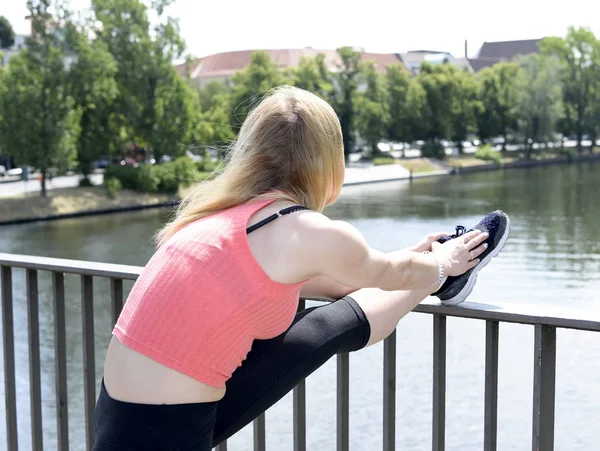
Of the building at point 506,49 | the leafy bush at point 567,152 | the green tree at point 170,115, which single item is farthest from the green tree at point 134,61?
the building at point 506,49

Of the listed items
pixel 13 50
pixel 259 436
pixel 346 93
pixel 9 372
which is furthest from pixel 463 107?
pixel 259 436

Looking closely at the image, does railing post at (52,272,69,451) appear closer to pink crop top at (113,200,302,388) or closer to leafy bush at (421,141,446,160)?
pink crop top at (113,200,302,388)

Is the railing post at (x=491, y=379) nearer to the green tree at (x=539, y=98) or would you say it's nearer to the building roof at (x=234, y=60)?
the green tree at (x=539, y=98)

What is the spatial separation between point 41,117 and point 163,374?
136 feet

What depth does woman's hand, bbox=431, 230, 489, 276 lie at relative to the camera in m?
2.18

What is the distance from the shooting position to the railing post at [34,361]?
2.82 meters

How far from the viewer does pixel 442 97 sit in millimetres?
74625

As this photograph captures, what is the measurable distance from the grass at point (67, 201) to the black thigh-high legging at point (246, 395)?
3836 centimetres

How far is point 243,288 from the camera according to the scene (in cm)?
186

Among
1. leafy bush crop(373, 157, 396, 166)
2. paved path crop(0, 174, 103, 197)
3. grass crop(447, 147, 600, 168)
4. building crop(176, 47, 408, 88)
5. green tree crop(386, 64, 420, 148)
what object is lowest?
grass crop(447, 147, 600, 168)

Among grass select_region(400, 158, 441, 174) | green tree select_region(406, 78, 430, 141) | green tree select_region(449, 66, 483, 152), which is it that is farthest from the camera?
green tree select_region(449, 66, 483, 152)

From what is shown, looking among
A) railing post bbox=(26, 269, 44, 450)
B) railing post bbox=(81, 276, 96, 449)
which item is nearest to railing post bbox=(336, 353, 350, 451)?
railing post bbox=(81, 276, 96, 449)

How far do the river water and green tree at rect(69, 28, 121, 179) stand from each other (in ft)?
15.8

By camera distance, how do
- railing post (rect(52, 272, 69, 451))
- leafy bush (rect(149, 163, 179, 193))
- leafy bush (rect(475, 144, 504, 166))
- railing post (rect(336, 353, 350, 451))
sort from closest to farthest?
railing post (rect(336, 353, 350, 451)) → railing post (rect(52, 272, 69, 451)) → leafy bush (rect(149, 163, 179, 193)) → leafy bush (rect(475, 144, 504, 166))
